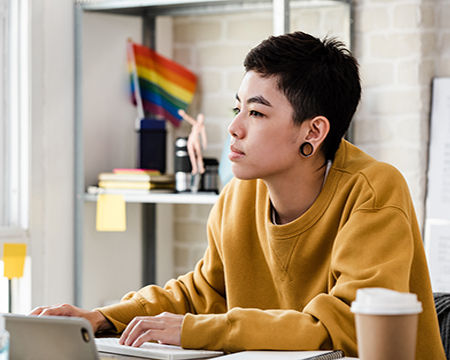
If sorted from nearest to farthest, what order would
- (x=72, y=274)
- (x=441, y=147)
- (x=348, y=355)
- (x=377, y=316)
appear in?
(x=377, y=316) → (x=348, y=355) → (x=441, y=147) → (x=72, y=274)

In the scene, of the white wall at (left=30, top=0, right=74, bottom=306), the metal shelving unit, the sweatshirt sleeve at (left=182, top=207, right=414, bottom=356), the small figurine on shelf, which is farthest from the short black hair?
the white wall at (left=30, top=0, right=74, bottom=306)

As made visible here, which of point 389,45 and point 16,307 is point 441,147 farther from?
point 16,307

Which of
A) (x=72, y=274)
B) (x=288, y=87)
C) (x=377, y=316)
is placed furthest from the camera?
(x=72, y=274)

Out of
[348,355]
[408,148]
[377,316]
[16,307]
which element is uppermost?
[408,148]

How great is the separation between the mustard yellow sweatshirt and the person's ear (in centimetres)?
5

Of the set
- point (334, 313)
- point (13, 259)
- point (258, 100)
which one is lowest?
point (13, 259)

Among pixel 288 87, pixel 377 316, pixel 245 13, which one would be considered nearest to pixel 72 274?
pixel 245 13

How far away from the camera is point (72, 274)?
2703mm

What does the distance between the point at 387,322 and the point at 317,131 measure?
26.5 inches

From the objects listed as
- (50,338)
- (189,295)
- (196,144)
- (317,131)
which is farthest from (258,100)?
(196,144)

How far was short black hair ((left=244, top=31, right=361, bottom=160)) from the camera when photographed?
148cm

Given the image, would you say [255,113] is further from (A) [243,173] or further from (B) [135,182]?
(B) [135,182]

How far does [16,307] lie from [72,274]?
235 millimetres

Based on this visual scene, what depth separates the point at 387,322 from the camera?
89 cm
